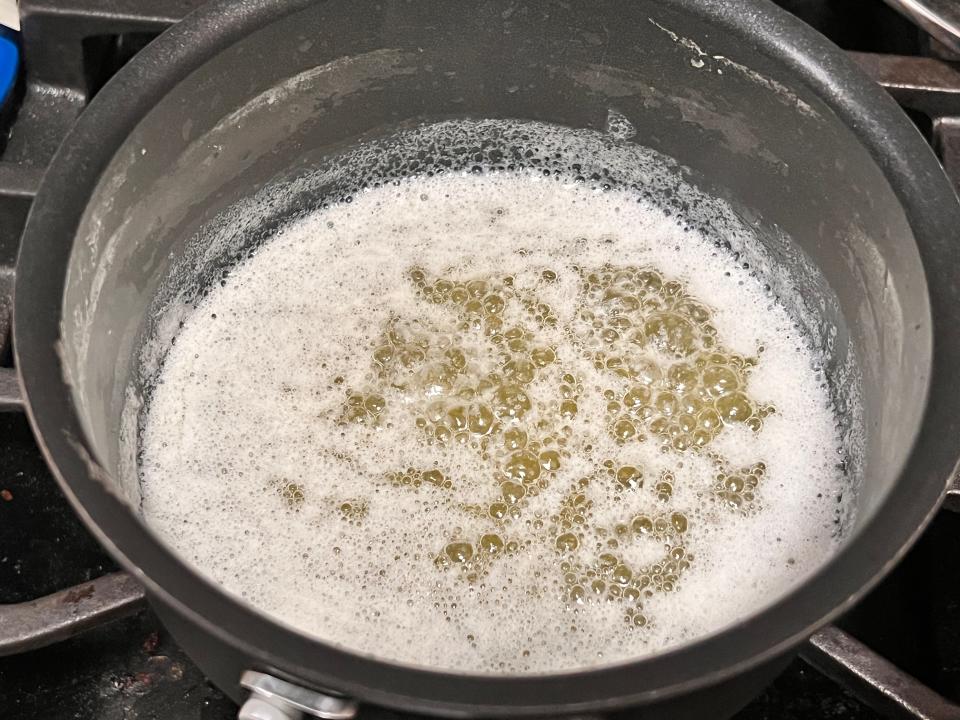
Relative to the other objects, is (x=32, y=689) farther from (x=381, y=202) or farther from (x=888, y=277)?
(x=888, y=277)

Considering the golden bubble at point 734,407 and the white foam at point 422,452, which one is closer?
the white foam at point 422,452

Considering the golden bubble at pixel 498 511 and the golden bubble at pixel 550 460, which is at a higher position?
the golden bubble at pixel 550 460

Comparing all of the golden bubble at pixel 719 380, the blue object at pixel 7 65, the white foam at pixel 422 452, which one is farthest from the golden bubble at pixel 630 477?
the blue object at pixel 7 65

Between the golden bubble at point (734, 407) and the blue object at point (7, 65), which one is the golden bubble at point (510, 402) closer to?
the golden bubble at point (734, 407)

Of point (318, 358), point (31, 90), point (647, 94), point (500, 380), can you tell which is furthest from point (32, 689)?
point (647, 94)

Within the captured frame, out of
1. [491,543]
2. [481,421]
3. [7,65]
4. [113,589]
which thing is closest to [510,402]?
[481,421]

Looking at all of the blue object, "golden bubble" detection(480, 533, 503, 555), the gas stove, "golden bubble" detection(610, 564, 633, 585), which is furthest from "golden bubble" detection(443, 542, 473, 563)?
the blue object

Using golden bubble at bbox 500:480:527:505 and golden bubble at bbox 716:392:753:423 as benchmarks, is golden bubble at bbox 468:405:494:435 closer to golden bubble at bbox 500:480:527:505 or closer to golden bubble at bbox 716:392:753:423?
golden bubble at bbox 500:480:527:505
